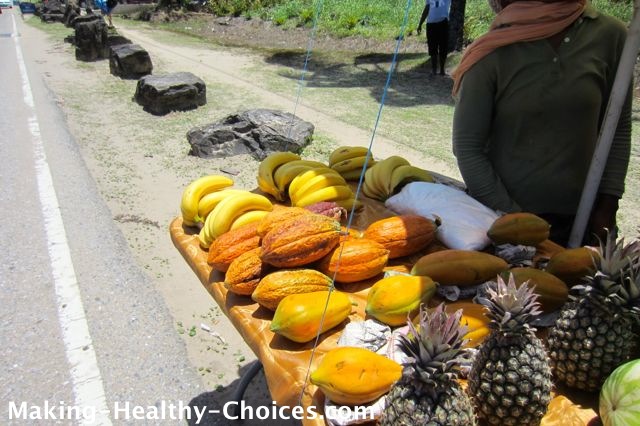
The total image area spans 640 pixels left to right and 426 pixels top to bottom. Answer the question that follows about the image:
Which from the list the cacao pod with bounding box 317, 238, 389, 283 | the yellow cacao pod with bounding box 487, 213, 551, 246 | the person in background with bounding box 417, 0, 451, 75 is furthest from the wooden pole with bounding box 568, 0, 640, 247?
the person in background with bounding box 417, 0, 451, 75

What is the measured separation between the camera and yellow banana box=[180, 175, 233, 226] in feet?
7.68

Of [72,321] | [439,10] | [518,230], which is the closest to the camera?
[518,230]

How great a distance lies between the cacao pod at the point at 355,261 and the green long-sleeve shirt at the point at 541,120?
0.75 metres

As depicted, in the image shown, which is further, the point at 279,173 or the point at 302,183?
the point at 279,173

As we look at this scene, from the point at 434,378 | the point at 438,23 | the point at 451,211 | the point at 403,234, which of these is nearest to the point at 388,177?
the point at 451,211

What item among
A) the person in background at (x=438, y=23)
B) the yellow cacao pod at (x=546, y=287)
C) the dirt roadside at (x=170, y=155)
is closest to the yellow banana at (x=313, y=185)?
the yellow cacao pod at (x=546, y=287)

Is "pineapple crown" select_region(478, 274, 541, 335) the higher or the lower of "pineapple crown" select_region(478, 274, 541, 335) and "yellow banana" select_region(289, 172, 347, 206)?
the higher

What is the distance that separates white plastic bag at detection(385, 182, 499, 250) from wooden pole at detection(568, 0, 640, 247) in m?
0.45

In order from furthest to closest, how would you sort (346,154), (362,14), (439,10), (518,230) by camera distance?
(362,14) → (439,10) → (346,154) → (518,230)

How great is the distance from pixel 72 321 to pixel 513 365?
3.19 metres

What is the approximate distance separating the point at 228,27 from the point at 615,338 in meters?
21.4

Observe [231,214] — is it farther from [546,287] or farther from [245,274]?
[546,287]

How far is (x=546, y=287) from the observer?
4.99 ft

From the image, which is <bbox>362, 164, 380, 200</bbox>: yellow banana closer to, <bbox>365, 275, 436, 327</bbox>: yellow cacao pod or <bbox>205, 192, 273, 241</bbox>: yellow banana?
<bbox>205, 192, 273, 241</bbox>: yellow banana
